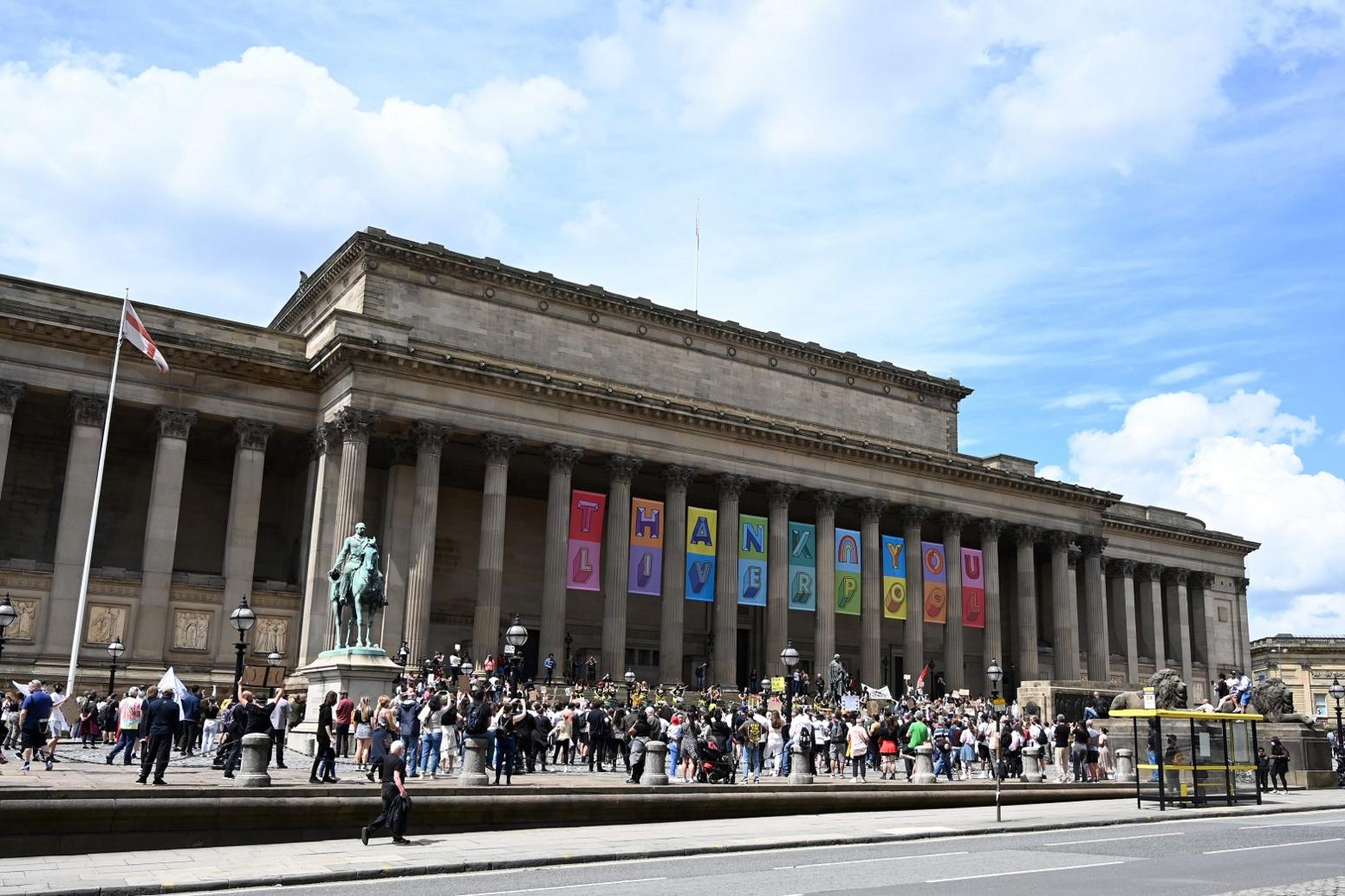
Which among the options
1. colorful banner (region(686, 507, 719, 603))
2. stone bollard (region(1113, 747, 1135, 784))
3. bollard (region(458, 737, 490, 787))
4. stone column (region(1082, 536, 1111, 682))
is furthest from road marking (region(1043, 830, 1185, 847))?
stone column (region(1082, 536, 1111, 682))

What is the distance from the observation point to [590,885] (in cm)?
1352

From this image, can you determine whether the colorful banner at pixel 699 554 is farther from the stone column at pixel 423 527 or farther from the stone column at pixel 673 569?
the stone column at pixel 423 527

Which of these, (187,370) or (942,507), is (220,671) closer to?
(187,370)

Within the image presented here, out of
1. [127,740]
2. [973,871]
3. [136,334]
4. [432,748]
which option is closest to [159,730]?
[432,748]

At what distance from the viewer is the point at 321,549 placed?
139 ft

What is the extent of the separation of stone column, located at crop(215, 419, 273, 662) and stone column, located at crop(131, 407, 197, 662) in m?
1.88

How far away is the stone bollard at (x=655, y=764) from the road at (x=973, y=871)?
18.0 feet

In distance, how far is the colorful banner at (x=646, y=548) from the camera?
4806cm

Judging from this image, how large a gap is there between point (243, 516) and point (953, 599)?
33011mm

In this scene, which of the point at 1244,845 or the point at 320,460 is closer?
the point at 1244,845

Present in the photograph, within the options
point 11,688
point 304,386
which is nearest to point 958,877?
point 11,688

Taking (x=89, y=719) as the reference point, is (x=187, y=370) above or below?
above

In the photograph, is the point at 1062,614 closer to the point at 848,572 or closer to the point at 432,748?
the point at 848,572

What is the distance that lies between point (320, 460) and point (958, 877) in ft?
113
